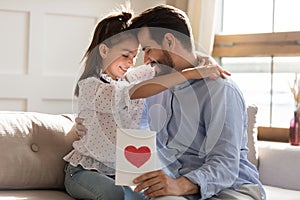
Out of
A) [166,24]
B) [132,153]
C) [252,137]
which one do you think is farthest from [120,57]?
Answer: [252,137]

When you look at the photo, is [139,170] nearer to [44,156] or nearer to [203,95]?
[203,95]

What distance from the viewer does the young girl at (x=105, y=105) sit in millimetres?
2082

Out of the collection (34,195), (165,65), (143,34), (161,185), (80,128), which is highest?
(143,34)

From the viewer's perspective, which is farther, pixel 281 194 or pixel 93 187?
pixel 281 194

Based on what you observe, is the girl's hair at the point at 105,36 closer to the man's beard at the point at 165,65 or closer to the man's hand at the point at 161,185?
the man's beard at the point at 165,65

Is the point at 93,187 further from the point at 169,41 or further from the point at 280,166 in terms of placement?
the point at 280,166

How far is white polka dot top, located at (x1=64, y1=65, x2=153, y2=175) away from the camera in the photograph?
2.16 m

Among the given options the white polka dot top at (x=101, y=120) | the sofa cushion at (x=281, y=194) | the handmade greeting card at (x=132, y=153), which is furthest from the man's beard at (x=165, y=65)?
the sofa cushion at (x=281, y=194)

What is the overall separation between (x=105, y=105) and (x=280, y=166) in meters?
0.91

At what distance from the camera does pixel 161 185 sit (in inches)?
72.6

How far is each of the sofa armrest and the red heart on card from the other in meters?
0.98

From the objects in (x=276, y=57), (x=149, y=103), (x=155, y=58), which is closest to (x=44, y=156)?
(x=149, y=103)

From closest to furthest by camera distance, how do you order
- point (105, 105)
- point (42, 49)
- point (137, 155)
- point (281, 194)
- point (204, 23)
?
point (137, 155)
point (105, 105)
point (281, 194)
point (42, 49)
point (204, 23)

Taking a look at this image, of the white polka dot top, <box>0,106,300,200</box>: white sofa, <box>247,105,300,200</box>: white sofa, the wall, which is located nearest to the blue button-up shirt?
the white polka dot top
